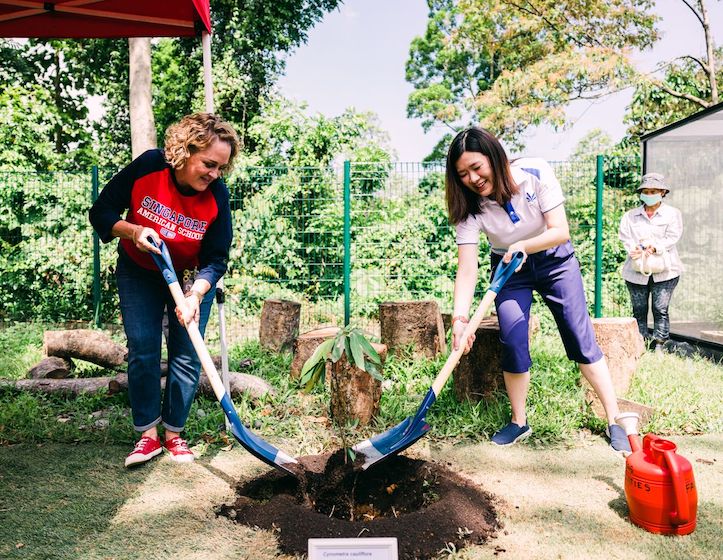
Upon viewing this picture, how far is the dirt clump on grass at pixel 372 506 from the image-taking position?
220 centimetres

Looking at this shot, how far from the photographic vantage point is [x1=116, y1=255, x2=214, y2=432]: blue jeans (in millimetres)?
2873

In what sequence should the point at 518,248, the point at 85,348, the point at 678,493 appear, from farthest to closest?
the point at 85,348
the point at 518,248
the point at 678,493

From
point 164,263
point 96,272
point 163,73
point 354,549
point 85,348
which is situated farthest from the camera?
point 163,73

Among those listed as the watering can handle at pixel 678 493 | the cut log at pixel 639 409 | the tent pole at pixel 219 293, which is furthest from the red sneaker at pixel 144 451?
the cut log at pixel 639 409

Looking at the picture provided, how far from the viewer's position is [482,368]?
145 inches

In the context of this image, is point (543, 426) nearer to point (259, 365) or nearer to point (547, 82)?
point (259, 365)

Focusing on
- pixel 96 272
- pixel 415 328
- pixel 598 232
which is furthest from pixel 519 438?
pixel 96 272

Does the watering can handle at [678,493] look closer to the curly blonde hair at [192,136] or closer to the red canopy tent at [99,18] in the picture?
the curly blonde hair at [192,136]

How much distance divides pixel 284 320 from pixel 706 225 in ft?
12.9

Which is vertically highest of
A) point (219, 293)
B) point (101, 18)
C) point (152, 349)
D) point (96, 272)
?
point (101, 18)

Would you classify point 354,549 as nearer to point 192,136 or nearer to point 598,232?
point 192,136

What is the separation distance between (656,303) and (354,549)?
449cm

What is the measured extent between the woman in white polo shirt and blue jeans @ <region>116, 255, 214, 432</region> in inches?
51.1

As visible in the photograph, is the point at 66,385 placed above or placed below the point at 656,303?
below
